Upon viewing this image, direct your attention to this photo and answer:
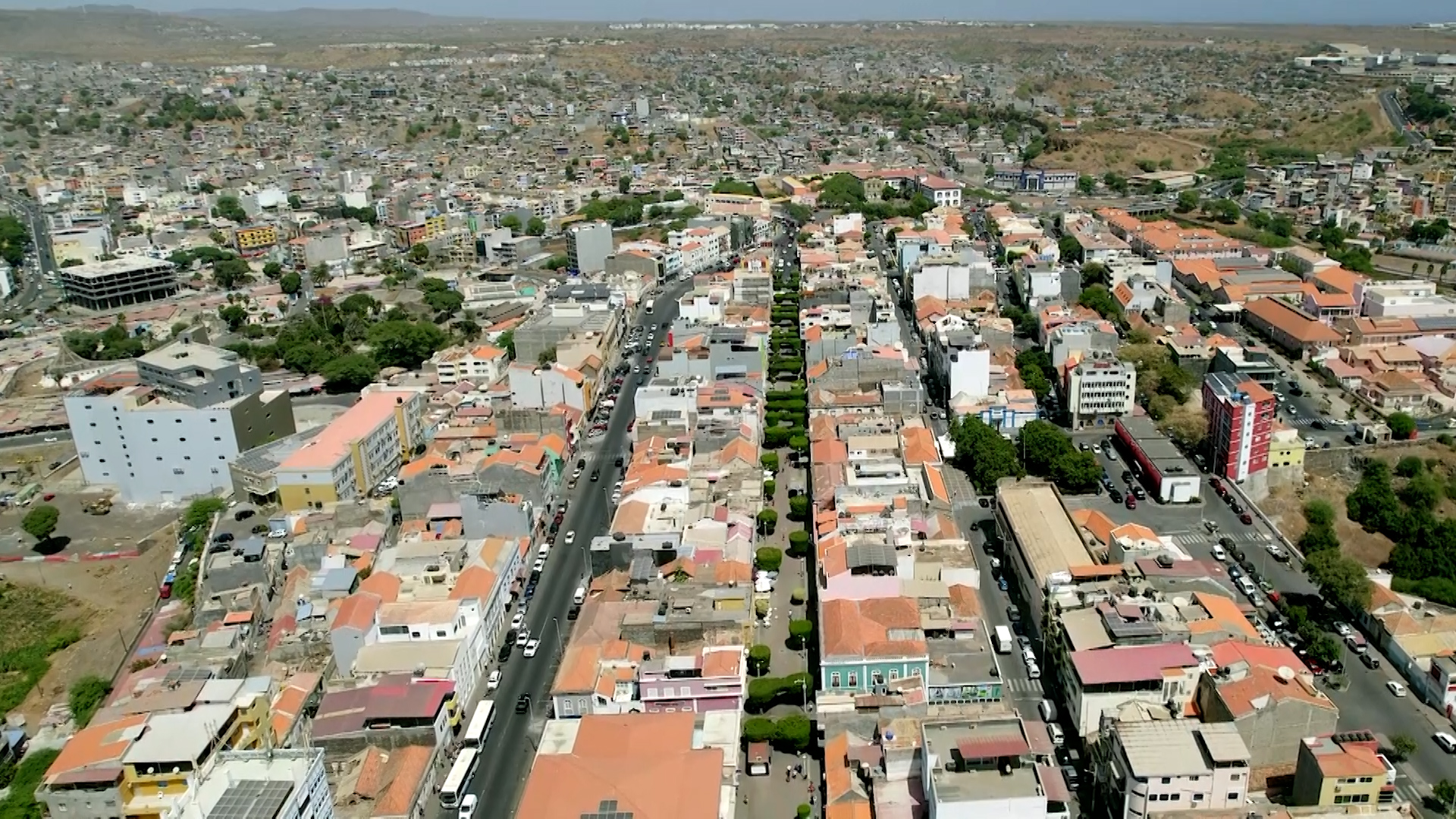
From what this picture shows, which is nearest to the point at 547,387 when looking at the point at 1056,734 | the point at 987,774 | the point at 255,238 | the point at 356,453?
the point at 356,453

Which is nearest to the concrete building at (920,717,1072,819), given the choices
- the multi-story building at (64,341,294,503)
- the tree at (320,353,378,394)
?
the multi-story building at (64,341,294,503)

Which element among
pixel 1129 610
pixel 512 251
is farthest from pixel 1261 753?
pixel 512 251

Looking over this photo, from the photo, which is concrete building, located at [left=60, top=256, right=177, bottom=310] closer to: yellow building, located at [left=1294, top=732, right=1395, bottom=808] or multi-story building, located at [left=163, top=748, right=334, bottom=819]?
multi-story building, located at [left=163, top=748, right=334, bottom=819]

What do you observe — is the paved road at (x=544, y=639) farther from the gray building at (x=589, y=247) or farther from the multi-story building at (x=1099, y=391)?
the gray building at (x=589, y=247)

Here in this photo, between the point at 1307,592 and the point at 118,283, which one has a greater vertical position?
the point at 118,283

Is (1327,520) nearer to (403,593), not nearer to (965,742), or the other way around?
(965,742)

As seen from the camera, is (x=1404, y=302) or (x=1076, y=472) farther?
(x=1404, y=302)

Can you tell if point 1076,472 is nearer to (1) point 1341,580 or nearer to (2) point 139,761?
(1) point 1341,580
